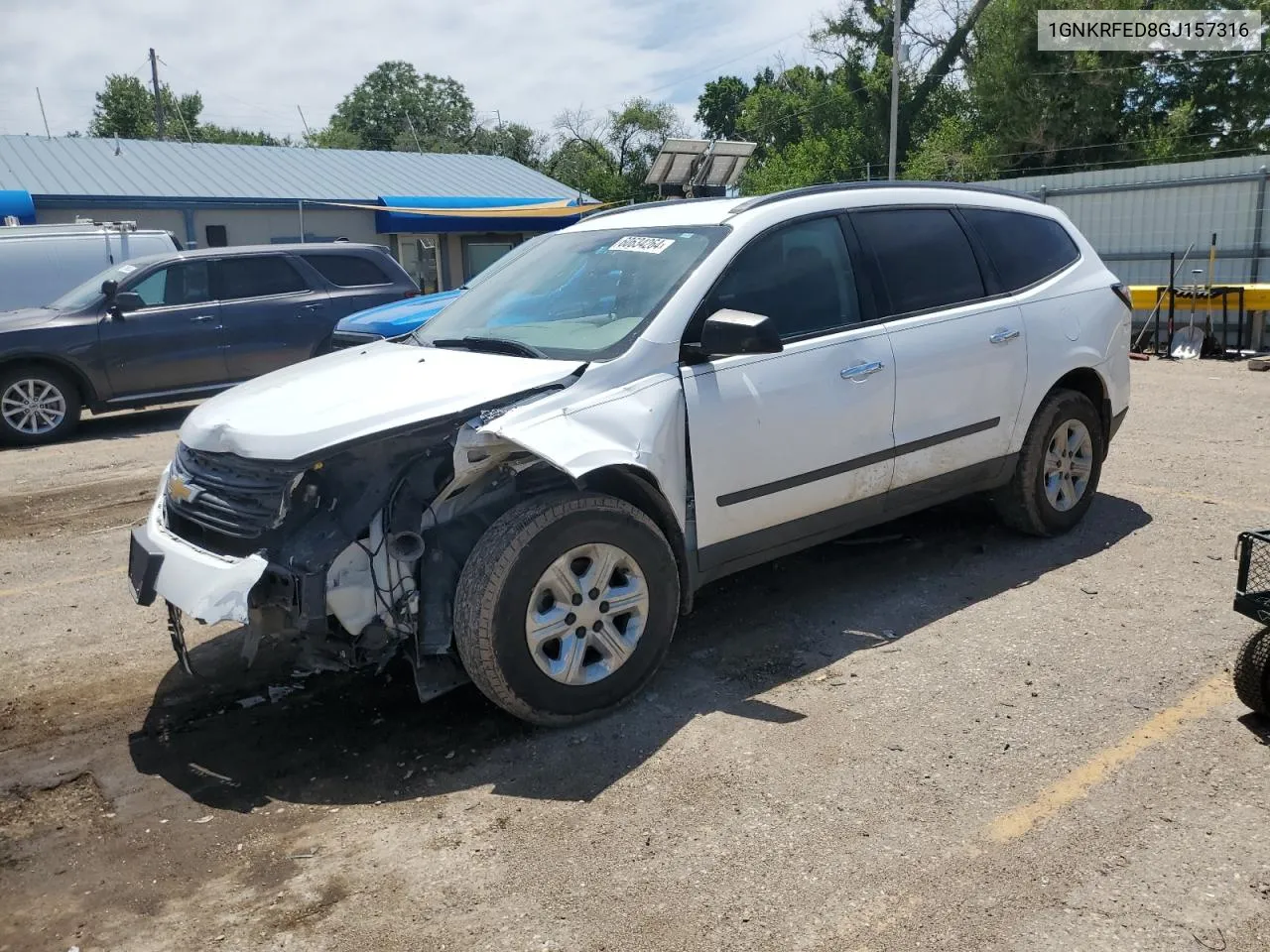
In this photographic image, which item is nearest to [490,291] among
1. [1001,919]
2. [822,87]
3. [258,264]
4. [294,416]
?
[294,416]

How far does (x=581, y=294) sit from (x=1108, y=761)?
8.96 ft

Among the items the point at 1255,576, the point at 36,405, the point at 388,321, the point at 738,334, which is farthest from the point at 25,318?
the point at 1255,576

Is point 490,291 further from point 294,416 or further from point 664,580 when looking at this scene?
point 664,580

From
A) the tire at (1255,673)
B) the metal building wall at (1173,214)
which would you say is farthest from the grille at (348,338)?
the metal building wall at (1173,214)

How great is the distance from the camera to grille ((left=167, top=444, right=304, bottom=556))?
140 inches

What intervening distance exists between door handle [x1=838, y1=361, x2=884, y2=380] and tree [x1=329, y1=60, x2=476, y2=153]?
77191mm

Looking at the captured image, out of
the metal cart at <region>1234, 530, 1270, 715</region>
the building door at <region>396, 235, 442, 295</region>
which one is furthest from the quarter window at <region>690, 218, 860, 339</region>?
the building door at <region>396, 235, 442, 295</region>

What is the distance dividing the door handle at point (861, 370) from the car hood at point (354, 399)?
1.24 meters

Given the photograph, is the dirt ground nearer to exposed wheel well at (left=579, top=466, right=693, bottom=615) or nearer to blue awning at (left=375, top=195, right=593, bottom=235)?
exposed wheel well at (left=579, top=466, right=693, bottom=615)

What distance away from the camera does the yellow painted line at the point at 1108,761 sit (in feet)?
10.3

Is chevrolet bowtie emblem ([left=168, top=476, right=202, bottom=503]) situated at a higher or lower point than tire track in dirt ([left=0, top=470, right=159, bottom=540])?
higher

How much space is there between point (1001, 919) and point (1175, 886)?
A: 20.1 inches

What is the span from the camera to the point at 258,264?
452 inches

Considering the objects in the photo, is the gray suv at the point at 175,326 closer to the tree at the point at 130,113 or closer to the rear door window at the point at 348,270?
the rear door window at the point at 348,270
